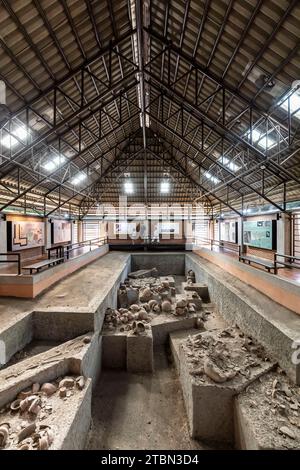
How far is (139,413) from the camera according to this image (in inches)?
165

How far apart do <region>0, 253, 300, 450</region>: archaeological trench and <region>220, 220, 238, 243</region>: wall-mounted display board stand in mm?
9453

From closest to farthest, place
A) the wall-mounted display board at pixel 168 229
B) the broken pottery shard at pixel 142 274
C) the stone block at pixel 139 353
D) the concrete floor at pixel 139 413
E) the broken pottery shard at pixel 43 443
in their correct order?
the broken pottery shard at pixel 43 443, the concrete floor at pixel 139 413, the stone block at pixel 139 353, the broken pottery shard at pixel 142 274, the wall-mounted display board at pixel 168 229

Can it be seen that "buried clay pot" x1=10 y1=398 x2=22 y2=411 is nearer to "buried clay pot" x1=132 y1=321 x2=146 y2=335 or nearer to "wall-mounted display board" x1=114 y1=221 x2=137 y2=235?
"buried clay pot" x1=132 y1=321 x2=146 y2=335

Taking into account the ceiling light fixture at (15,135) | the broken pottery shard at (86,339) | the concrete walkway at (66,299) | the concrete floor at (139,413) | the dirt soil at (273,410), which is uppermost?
the ceiling light fixture at (15,135)

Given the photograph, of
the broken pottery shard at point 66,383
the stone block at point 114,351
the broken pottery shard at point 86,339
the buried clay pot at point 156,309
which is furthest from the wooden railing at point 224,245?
the broken pottery shard at point 66,383

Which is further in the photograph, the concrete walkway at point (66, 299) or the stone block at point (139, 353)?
the stone block at point (139, 353)

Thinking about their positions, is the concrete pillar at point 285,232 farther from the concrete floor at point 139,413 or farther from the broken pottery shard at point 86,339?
the broken pottery shard at point 86,339

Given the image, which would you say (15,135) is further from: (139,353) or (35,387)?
(139,353)

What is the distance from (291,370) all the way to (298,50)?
6386 mm

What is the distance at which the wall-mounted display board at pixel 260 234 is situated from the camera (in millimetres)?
10602

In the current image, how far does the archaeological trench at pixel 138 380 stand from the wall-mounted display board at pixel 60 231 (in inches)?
398

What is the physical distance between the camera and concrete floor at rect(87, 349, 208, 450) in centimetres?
364

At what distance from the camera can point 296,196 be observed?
30.7 ft

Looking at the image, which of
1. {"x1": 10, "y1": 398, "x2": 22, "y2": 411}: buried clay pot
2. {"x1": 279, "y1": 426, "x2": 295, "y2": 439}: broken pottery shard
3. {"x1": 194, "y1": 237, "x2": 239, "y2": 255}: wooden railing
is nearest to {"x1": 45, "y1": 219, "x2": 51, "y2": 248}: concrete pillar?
{"x1": 194, "y1": 237, "x2": 239, "y2": 255}: wooden railing
